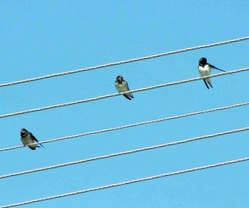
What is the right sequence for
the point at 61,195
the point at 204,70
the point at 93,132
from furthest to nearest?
the point at 204,70 → the point at 93,132 → the point at 61,195

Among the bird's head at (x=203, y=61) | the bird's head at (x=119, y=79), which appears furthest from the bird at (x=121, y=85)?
the bird's head at (x=203, y=61)

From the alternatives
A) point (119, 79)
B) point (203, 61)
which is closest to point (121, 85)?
point (119, 79)

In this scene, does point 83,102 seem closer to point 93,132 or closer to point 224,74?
point 93,132

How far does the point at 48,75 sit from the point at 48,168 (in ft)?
3.00

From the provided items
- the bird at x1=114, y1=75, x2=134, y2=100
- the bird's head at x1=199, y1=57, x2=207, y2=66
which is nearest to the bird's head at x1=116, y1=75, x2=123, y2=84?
the bird at x1=114, y1=75, x2=134, y2=100

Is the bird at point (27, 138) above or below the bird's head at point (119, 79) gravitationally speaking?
below

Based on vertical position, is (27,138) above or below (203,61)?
below

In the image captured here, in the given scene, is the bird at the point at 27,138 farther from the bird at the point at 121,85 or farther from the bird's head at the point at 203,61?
the bird's head at the point at 203,61

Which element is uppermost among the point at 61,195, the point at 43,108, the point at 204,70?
the point at 204,70

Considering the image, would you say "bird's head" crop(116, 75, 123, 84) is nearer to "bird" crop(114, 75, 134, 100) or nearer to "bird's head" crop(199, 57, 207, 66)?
"bird" crop(114, 75, 134, 100)

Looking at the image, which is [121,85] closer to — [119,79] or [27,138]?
[119,79]

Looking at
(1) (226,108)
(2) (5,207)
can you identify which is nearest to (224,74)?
(1) (226,108)

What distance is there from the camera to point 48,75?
1246 centimetres

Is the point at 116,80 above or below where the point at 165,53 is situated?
above
